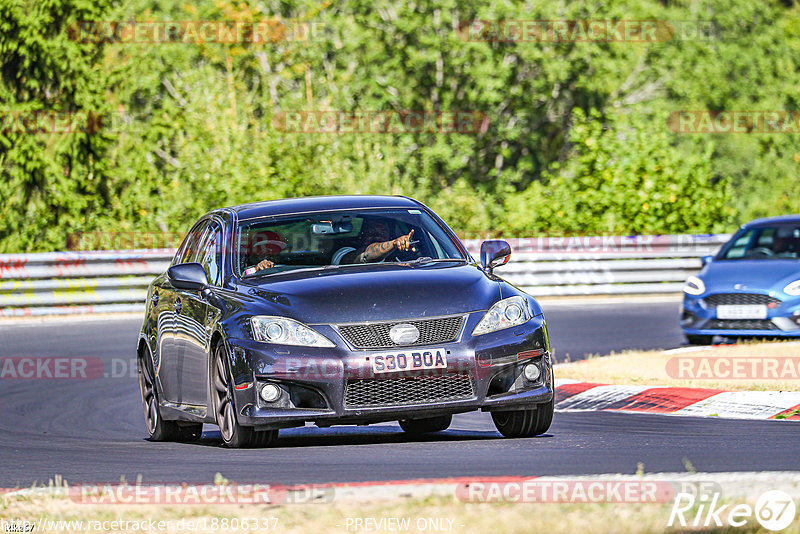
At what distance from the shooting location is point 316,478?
7371 millimetres

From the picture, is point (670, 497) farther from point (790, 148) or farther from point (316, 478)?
point (790, 148)

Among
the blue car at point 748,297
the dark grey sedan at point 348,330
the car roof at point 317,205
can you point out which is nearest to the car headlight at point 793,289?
the blue car at point 748,297

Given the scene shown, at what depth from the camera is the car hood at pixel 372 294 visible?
27.9 ft

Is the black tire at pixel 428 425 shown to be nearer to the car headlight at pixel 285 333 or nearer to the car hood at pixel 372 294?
the car hood at pixel 372 294

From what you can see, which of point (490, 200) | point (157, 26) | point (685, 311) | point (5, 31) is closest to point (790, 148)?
point (490, 200)

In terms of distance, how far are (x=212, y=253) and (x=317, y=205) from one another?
773 mm

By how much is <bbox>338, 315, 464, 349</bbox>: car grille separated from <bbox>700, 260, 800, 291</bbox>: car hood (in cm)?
856

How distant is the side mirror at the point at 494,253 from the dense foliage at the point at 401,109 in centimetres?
1781

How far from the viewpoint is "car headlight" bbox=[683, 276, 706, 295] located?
16.8 metres

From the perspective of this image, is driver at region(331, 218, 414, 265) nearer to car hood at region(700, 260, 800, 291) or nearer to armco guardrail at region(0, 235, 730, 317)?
car hood at region(700, 260, 800, 291)

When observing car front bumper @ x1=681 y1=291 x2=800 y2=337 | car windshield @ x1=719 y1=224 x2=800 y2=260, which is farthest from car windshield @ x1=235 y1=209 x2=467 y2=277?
car windshield @ x1=719 y1=224 x2=800 y2=260

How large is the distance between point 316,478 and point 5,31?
893 inches

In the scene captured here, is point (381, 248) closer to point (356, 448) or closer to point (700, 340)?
point (356, 448)

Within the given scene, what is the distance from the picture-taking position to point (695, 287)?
16875 mm
